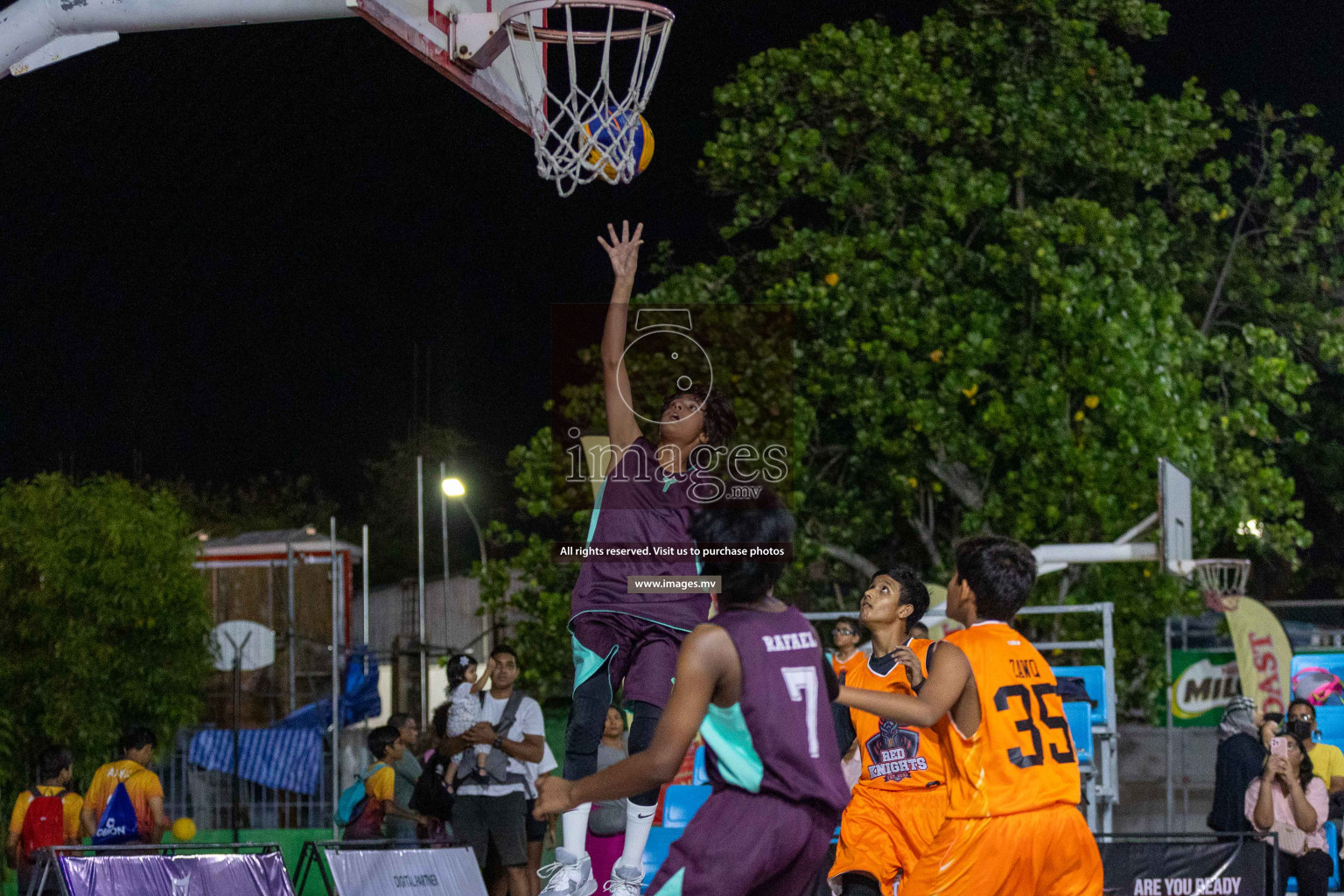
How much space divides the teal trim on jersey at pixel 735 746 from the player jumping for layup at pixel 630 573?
1.81 meters

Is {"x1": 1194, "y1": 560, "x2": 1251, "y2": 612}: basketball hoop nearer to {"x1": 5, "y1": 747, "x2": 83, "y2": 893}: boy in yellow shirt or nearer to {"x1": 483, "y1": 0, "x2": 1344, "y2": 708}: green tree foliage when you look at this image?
{"x1": 483, "y1": 0, "x2": 1344, "y2": 708}: green tree foliage

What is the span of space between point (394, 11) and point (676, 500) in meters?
2.79

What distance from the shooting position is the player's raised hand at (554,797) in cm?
429

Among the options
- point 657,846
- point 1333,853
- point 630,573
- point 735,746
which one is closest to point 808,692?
point 735,746

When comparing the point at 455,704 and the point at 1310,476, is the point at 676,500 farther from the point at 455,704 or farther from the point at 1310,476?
the point at 1310,476

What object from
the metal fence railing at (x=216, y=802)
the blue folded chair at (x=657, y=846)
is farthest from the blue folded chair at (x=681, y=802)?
the metal fence railing at (x=216, y=802)

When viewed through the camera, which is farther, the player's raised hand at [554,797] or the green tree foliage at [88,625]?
the green tree foliage at [88,625]

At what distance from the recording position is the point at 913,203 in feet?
62.5

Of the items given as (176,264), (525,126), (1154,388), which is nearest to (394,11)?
(525,126)

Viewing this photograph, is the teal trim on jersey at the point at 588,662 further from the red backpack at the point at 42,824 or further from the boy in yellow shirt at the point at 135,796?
the red backpack at the point at 42,824

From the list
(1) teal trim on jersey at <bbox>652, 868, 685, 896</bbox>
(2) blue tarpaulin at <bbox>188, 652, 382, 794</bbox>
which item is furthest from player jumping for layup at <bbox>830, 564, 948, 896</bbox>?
(2) blue tarpaulin at <bbox>188, 652, 382, 794</bbox>

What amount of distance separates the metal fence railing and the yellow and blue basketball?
10.1 m

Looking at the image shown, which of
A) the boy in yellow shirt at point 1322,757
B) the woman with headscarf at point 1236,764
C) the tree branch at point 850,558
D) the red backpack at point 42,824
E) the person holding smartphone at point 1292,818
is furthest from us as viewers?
the tree branch at point 850,558

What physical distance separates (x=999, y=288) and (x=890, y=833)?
39.1ft
